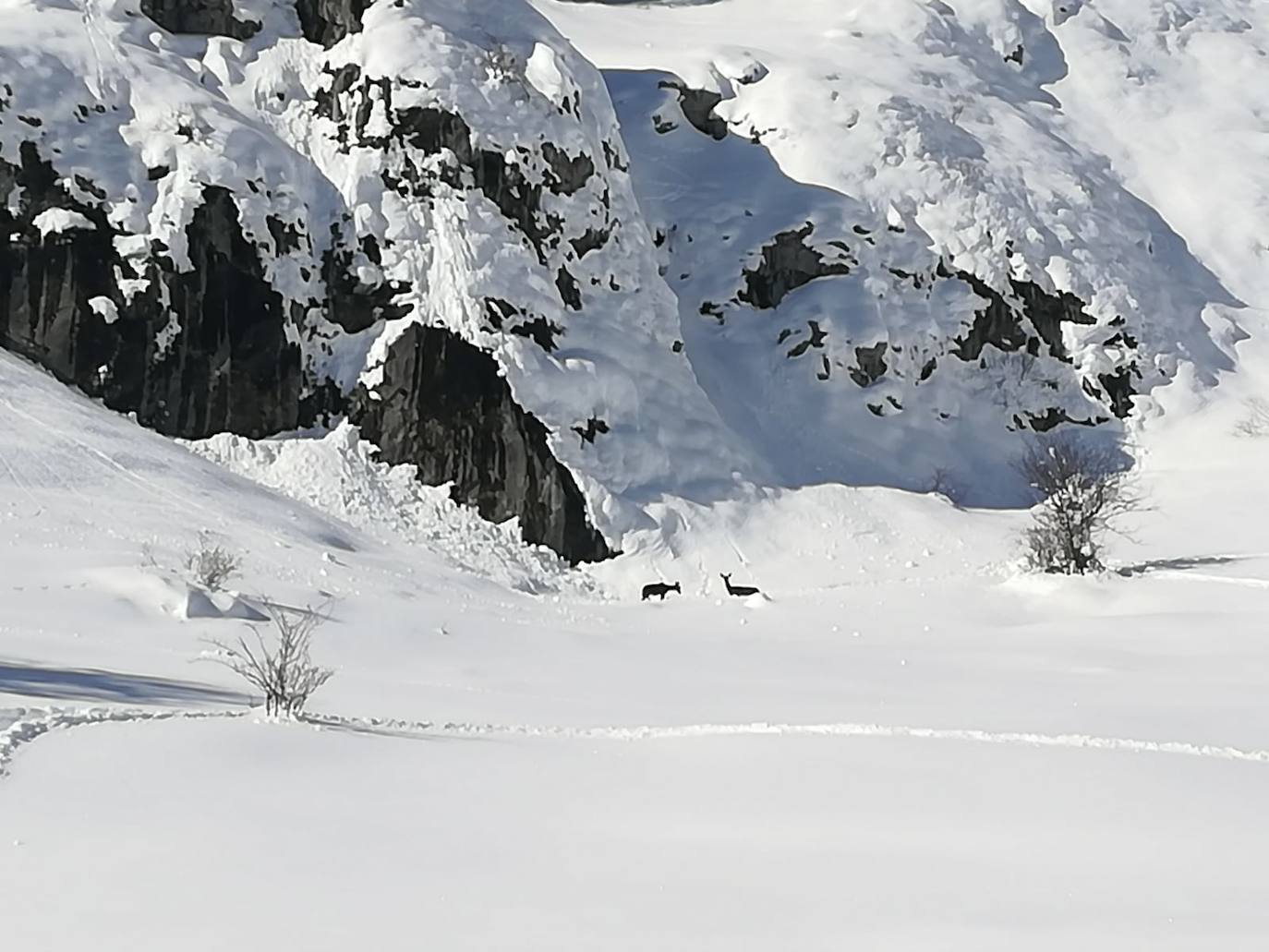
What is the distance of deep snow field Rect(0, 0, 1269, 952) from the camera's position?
6973mm

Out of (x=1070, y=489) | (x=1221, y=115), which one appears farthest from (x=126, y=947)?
(x=1221, y=115)

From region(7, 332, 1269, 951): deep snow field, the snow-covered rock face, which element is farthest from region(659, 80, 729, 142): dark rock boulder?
region(7, 332, 1269, 951): deep snow field

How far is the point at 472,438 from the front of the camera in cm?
4062

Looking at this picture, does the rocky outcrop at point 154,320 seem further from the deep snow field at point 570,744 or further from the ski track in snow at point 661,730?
the ski track in snow at point 661,730

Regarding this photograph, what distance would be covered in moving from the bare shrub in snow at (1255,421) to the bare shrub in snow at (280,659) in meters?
38.9

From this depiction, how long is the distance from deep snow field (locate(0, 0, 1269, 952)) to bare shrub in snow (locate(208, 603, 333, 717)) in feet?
1.37

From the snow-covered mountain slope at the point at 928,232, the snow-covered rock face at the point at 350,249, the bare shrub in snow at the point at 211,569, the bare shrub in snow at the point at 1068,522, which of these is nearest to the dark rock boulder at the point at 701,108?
the snow-covered mountain slope at the point at 928,232

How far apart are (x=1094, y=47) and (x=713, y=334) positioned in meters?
32.5

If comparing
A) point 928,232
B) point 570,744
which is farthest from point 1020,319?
point 570,744

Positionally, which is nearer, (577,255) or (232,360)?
(232,360)

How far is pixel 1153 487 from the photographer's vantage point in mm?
46250

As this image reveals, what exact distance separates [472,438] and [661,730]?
90.9ft

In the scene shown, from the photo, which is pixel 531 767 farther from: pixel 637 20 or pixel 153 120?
pixel 637 20

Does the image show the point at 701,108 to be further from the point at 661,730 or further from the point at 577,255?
the point at 661,730
